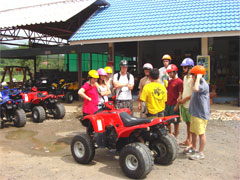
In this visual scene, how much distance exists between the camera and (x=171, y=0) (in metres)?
12.7

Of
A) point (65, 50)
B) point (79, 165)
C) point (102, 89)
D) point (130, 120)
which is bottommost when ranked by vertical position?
point (79, 165)

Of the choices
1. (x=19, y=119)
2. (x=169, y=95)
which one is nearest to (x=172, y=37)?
(x=169, y=95)

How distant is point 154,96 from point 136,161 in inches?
52.4

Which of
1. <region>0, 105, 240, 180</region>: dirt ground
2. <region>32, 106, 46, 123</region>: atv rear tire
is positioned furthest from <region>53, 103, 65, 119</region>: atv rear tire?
<region>0, 105, 240, 180</region>: dirt ground

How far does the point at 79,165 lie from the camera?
454cm

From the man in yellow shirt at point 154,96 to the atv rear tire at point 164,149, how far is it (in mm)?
608

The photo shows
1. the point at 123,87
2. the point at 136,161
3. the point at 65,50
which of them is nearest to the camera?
the point at 136,161

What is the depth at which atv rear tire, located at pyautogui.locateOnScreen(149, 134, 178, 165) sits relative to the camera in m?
4.27

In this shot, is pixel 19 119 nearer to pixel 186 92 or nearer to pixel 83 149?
pixel 83 149

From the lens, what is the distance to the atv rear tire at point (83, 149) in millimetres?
4449

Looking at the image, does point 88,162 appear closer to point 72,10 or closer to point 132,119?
point 132,119

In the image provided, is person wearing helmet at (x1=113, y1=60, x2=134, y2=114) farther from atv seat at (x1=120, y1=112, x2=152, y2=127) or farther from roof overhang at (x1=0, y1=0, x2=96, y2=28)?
roof overhang at (x1=0, y1=0, x2=96, y2=28)

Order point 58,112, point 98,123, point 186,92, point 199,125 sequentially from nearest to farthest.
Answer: point 98,123
point 199,125
point 186,92
point 58,112

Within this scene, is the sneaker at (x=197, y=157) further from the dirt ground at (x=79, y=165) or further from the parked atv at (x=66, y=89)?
the parked atv at (x=66, y=89)
